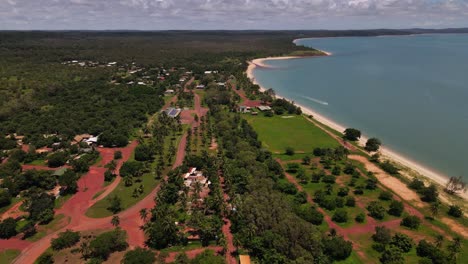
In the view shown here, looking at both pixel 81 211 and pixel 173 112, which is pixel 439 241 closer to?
pixel 81 211

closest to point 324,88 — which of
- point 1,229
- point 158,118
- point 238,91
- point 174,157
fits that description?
point 238,91

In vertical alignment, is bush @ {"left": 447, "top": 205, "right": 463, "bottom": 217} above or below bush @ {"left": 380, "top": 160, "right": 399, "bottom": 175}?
below

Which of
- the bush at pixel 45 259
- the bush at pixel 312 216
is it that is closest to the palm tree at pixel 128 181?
the bush at pixel 45 259

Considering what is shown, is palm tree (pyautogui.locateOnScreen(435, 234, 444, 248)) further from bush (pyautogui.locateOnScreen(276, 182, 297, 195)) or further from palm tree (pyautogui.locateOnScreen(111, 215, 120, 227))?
palm tree (pyautogui.locateOnScreen(111, 215, 120, 227))

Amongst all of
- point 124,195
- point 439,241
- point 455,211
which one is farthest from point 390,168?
point 124,195

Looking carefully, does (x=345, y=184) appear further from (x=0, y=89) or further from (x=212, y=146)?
(x=0, y=89)

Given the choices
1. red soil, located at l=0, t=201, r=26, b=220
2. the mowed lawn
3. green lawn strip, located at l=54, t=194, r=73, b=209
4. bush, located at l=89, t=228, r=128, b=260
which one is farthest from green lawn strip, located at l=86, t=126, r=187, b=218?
the mowed lawn

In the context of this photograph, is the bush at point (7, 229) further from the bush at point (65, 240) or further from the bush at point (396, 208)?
the bush at point (396, 208)
